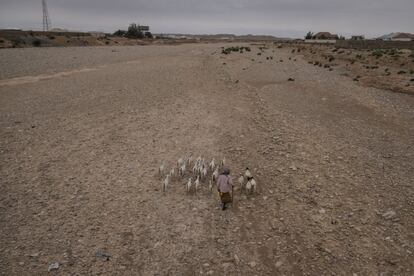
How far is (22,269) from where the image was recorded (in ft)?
27.0

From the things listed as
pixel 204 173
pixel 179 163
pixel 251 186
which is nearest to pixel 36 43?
pixel 179 163

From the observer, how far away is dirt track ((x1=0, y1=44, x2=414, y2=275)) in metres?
8.73

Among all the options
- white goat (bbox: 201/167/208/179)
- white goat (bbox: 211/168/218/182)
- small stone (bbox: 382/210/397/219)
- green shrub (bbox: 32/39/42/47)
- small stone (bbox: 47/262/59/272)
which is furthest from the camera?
green shrub (bbox: 32/39/42/47)

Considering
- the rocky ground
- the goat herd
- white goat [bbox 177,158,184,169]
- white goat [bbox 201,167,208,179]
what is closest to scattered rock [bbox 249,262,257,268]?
the goat herd

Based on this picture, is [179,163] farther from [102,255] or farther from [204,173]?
[102,255]

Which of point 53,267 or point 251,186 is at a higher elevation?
point 251,186

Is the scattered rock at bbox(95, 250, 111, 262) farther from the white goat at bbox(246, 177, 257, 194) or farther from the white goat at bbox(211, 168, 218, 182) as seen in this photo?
the white goat at bbox(246, 177, 257, 194)

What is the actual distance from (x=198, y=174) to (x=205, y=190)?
912mm

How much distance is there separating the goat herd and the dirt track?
14.6 inches

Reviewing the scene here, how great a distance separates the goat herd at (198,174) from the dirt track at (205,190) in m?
0.37

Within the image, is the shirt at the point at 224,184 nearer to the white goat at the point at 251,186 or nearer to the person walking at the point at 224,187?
the person walking at the point at 224,187

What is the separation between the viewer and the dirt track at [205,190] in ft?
28.7

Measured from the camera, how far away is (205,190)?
38.5 ft

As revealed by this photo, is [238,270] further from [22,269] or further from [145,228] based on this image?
[22,269]
